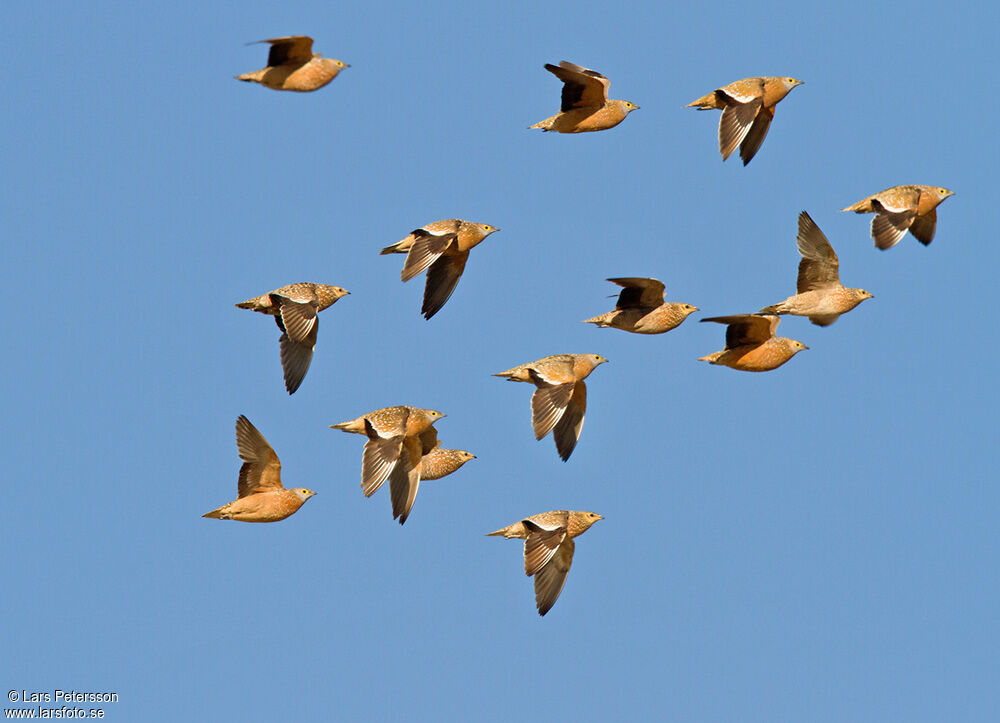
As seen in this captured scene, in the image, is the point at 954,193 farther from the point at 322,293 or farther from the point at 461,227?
the point at 322,293

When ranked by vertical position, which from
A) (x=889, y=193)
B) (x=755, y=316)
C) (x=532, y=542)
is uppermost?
(x=889, y=193)

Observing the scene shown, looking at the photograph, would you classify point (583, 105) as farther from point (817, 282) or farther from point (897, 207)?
point (897, 207)

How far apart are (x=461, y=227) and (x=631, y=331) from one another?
3.25 meters

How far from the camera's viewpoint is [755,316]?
24875mm

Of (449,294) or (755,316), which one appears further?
(449,294)

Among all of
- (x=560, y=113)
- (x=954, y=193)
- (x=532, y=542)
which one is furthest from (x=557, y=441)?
(x=954, y=193)

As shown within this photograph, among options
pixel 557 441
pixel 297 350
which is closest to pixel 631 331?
pixel 557 441

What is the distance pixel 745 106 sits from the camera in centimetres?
2631

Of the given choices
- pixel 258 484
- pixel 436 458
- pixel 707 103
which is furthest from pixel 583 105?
pixel 258 484

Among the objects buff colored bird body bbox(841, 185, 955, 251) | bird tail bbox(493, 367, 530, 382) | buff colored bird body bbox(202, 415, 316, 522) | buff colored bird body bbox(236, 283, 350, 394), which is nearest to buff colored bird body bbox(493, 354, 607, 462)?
bird tail bbox(493, 367, 530, 382)

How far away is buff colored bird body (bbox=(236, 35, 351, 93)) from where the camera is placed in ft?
79.8

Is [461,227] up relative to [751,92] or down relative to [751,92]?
down

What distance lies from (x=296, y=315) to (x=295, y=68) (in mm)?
3841

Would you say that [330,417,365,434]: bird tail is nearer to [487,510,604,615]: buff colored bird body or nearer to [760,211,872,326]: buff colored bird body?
[487,510,604,615]: buff colored bird body
